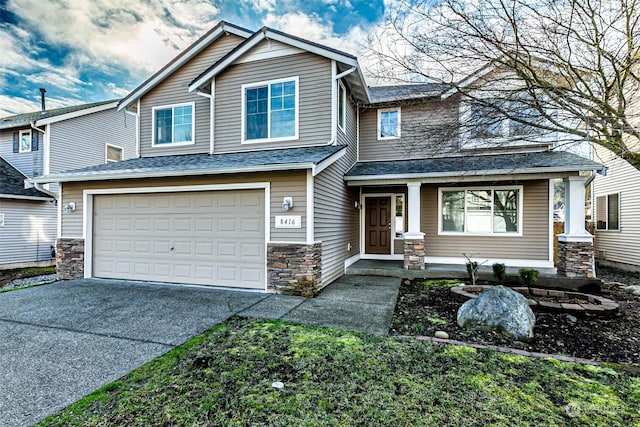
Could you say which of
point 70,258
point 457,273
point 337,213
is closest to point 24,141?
point 70,258

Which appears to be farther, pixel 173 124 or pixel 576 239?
pixel 173 124

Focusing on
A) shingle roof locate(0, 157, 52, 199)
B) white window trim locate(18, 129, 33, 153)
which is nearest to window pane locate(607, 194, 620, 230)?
shingle roof locate(0, 157, 52, 199)

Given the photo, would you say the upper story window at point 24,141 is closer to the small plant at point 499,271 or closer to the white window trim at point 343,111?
the white window trim at point 343,111

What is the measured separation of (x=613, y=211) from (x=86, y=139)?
22.1 meters

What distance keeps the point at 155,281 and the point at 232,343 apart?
4.70 m

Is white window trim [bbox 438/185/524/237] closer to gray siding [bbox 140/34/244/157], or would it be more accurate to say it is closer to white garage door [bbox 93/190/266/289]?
white garage door [bbox 93/190/266/289]

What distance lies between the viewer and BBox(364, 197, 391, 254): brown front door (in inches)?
417

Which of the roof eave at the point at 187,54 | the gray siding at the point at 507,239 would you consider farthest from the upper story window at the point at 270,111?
the gray siding at the point at 507,239

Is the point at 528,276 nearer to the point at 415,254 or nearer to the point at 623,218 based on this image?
the point at 415,254

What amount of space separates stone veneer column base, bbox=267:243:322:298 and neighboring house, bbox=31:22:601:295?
3 centimetres

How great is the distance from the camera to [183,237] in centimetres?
743

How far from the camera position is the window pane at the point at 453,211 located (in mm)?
9578

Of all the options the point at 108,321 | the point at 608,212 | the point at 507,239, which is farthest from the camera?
the point at 608,212

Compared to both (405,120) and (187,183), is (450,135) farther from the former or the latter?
(187,183)
